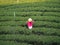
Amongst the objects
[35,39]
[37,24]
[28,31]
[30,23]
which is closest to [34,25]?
[37,24]

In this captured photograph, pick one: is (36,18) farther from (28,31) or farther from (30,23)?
(28,31)

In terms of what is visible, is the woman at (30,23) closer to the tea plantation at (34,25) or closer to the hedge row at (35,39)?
the tea plantation at (34,25)

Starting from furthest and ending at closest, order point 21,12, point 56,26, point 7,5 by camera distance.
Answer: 1. point 7,5
2. point 21,12
3. point 56,26

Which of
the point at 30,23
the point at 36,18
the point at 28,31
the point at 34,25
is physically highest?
the point at 36,18

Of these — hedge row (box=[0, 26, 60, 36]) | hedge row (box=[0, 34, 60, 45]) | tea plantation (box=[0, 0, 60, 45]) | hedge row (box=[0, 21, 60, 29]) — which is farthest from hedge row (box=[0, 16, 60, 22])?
hedge row (box=[0, 34, 60, 45])

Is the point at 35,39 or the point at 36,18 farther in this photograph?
the point at 36,18

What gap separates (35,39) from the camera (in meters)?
6.55

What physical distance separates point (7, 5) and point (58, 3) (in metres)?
2.74

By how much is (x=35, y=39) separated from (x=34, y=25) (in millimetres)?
903

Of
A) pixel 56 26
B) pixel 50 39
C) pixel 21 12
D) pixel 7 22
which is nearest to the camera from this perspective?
pixel 50 39

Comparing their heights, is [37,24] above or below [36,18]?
below

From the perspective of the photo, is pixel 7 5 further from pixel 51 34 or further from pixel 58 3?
pixel 51 34

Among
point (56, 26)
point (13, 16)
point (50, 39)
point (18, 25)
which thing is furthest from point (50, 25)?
point (13, 16)

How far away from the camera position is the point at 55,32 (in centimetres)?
678
